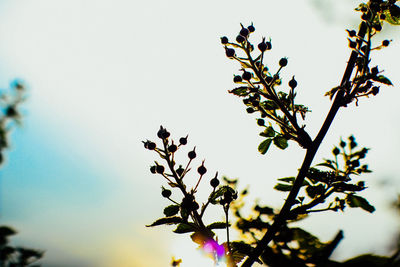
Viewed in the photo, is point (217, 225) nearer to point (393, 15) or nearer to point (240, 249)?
point (240, 249)

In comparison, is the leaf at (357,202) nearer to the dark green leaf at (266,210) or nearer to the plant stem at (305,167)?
the plant stem at (305,167)

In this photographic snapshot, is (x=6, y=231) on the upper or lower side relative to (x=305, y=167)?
upper

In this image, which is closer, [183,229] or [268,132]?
[183,229]

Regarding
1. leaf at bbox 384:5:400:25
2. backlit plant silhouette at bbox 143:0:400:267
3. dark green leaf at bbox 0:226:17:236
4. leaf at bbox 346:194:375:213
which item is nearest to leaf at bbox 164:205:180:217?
backlit plant silhouette at bbox 143:0:400:267

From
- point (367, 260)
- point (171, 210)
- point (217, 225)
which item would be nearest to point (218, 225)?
point (217, 225)

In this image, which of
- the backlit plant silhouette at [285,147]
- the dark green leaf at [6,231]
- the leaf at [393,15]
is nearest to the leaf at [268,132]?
the backlit plant silhouette at [285,147]

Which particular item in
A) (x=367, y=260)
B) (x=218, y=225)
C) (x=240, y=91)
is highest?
(x=240, y=91)
